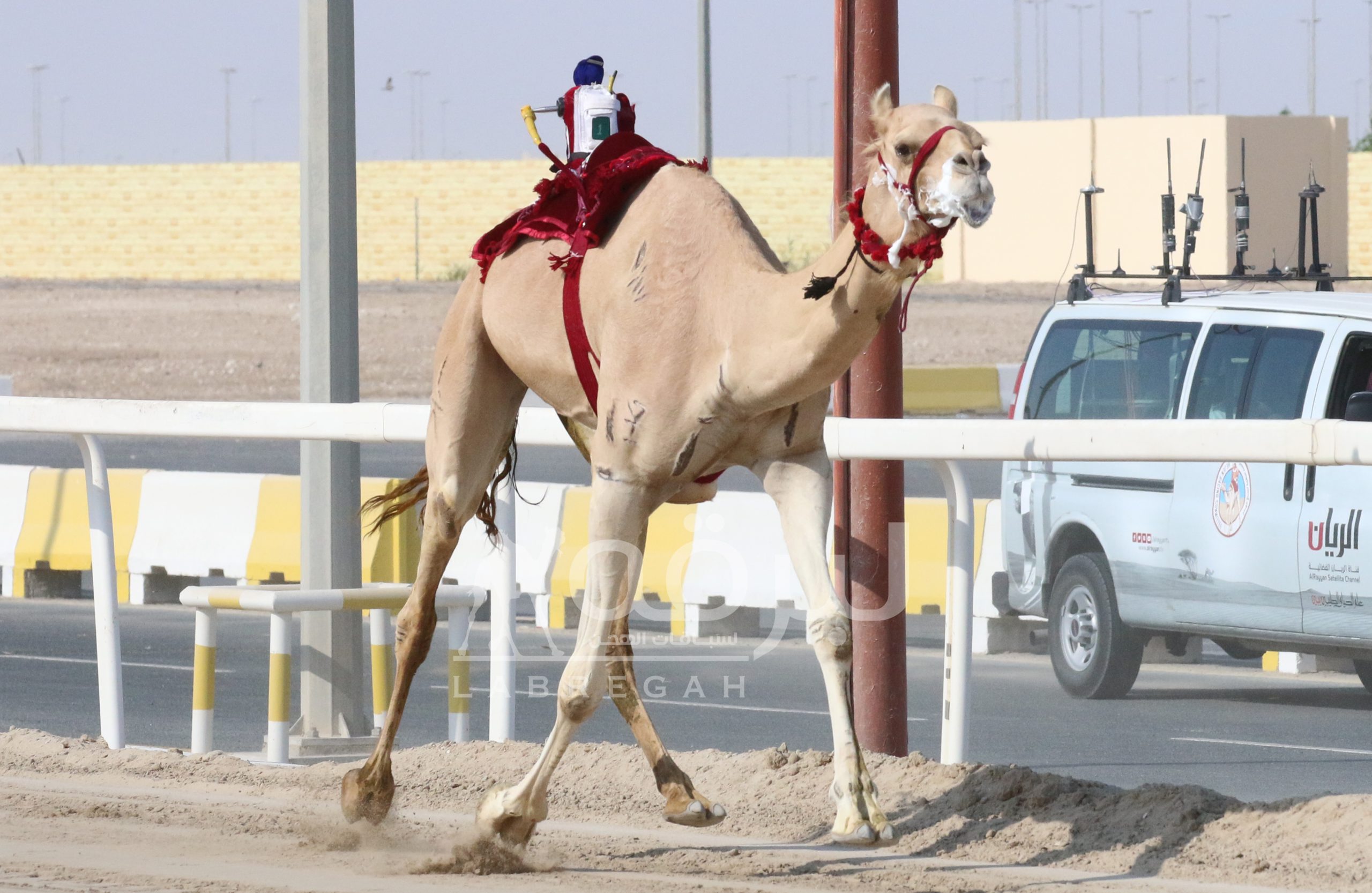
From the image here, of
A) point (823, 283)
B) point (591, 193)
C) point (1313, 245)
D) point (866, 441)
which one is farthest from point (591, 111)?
point (1313, 245)

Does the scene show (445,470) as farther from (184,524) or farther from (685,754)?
(184,524)

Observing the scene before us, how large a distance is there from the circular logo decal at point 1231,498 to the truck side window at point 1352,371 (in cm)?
52

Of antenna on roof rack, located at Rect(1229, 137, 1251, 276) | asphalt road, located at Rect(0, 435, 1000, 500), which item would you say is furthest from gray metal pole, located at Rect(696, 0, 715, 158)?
antenna on roof rack, located at Rect(1229, 137, 1251, 276)

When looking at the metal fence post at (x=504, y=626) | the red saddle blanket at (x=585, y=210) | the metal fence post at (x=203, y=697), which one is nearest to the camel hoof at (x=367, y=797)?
the metal fence post at (x=504, y=626)

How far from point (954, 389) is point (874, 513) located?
91.2 ft

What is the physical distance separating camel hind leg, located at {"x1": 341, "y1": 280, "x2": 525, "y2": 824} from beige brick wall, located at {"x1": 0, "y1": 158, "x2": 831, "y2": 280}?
218 feet

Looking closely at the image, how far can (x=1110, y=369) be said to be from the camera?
12.5 meters

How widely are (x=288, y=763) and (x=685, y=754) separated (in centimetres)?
172

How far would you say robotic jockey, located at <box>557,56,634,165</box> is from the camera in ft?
25.1

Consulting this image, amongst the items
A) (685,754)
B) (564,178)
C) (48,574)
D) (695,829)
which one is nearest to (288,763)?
(685,754)

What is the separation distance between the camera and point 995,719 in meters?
11.9

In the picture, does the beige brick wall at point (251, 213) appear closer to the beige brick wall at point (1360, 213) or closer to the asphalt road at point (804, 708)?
the beige brick wall at point (1360, 213)

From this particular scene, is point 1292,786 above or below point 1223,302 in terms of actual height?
below

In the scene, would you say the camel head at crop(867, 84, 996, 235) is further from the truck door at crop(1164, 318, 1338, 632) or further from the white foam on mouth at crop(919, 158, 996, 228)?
the truck door at crop(1164, 318, 1338, 632)
